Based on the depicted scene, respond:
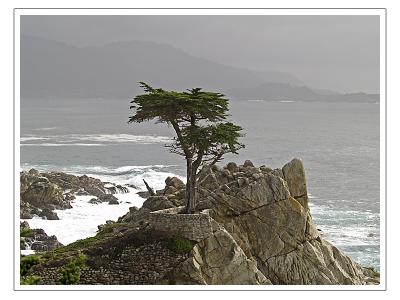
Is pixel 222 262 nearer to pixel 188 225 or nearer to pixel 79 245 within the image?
pixel 188 225

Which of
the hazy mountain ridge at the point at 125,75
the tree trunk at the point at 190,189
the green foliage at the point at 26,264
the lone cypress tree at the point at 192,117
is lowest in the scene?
the green foliage at the point at 26,264

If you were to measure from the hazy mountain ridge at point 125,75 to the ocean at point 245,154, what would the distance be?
143 inches

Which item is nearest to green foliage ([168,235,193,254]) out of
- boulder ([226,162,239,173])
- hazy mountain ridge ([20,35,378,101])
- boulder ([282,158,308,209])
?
boulder ([226,162,239,173])

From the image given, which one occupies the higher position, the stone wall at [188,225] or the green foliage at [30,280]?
the stone wall at [188,225]

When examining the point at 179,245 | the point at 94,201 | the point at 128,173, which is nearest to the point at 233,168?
the point at 179,245

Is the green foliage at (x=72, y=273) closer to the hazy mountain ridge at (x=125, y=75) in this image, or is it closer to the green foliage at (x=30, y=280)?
the green foliage at (x=30, y=280)

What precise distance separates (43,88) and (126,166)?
71.4m

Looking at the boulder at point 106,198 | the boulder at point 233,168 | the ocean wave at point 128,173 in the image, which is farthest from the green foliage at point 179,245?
the ocean wave at point 128,173

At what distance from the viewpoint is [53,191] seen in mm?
41938

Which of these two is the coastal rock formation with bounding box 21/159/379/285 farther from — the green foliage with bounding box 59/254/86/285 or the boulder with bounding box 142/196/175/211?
the green foliage with bounding box 59/254/86/285

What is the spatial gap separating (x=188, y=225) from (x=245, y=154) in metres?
40.9

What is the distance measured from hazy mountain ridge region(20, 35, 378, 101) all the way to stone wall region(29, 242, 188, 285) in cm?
7727

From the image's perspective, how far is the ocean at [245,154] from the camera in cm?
4206

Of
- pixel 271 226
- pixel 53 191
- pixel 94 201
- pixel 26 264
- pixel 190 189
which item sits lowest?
pixel 26 264
